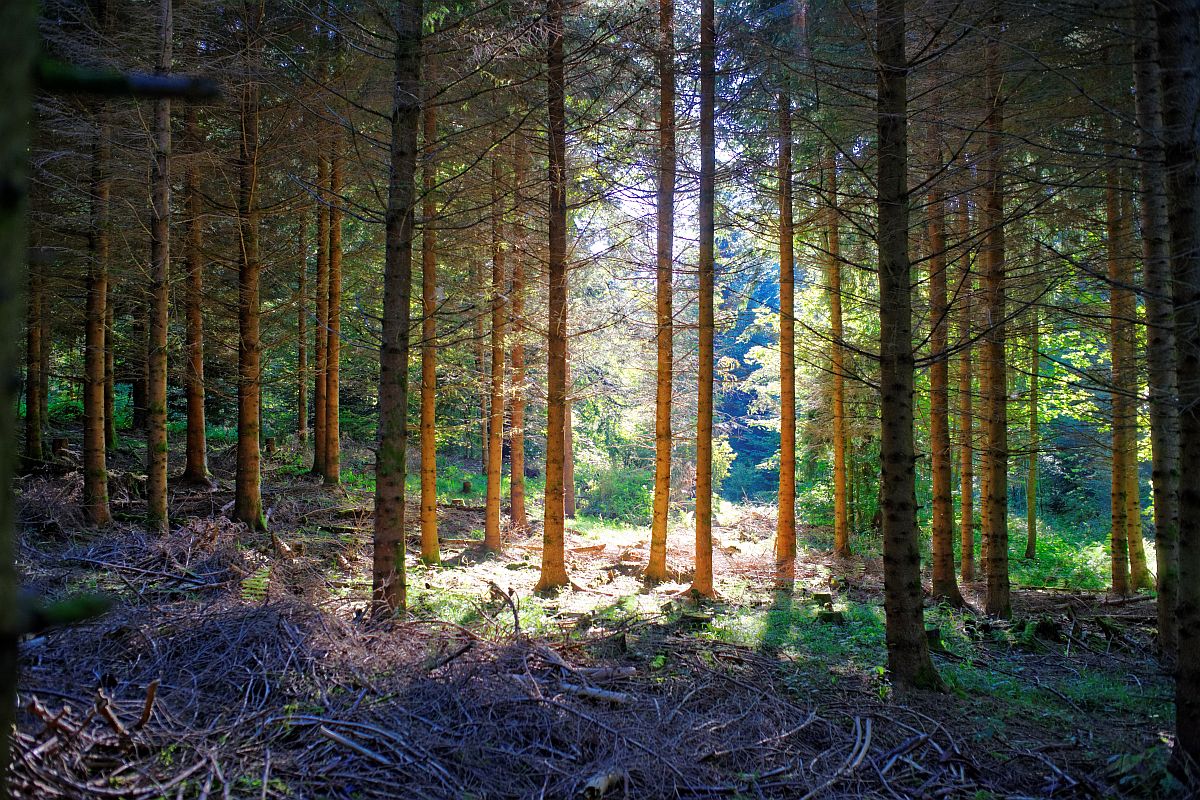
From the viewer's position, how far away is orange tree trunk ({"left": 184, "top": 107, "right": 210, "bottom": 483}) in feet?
33.2

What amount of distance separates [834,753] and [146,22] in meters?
12.1

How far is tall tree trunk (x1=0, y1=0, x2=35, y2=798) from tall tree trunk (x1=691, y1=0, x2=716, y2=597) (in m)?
9.20

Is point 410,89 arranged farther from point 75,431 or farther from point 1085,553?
point 1085,553

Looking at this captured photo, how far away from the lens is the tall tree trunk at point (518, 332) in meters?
11.0

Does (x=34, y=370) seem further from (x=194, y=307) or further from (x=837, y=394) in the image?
(x=837, y=394)

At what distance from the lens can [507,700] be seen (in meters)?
4.16

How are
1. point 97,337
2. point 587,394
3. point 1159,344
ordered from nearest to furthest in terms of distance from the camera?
1. point 1159,344
2. point 97,337
3. point 587,394

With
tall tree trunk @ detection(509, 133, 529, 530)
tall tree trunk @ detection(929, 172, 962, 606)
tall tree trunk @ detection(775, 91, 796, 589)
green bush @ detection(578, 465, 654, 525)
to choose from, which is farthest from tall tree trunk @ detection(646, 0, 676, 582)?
green bush @ detection(578, 465, 654, 525)

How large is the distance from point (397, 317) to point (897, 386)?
478cm

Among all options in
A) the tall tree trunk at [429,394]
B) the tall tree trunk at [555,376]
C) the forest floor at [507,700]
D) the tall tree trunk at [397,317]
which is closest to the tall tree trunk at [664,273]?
the tall tree trunk at [555,376]

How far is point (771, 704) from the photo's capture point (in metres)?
4.89

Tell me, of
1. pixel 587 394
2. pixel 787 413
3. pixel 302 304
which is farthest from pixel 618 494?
pixel 587 394

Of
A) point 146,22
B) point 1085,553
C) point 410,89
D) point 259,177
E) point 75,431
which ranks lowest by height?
point 1085,553

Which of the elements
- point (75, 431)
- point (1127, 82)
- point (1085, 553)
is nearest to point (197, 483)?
point (75, 431)
